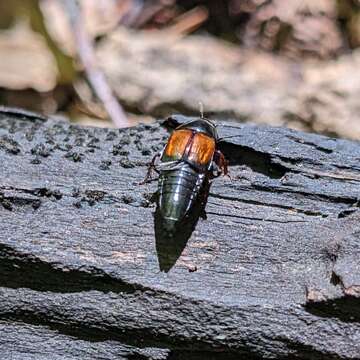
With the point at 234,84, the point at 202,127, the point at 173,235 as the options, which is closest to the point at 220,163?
the point at 202,127

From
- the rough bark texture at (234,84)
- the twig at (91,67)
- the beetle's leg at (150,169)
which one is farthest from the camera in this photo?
the rough bark texture at (234,84)

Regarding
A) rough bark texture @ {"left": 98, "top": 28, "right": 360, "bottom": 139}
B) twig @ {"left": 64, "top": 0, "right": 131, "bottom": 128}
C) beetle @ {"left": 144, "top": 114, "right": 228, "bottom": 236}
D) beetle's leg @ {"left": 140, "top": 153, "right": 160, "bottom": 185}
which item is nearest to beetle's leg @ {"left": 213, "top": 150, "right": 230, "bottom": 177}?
beetle @ {"left": 144, "top": 114, "right": 228, "bottom": 236}

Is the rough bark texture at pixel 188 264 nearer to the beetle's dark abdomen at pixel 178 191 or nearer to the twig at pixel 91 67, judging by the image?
the beetle's dark abdomen at pixel 178 191

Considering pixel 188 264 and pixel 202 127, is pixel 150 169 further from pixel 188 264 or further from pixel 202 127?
pixel 188 264

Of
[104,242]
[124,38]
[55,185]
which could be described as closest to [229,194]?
[104,242]

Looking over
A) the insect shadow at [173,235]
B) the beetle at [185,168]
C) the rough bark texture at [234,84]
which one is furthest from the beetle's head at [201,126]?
the rough bark texture at [234,84]

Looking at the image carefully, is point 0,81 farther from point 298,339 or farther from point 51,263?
point 298,339
